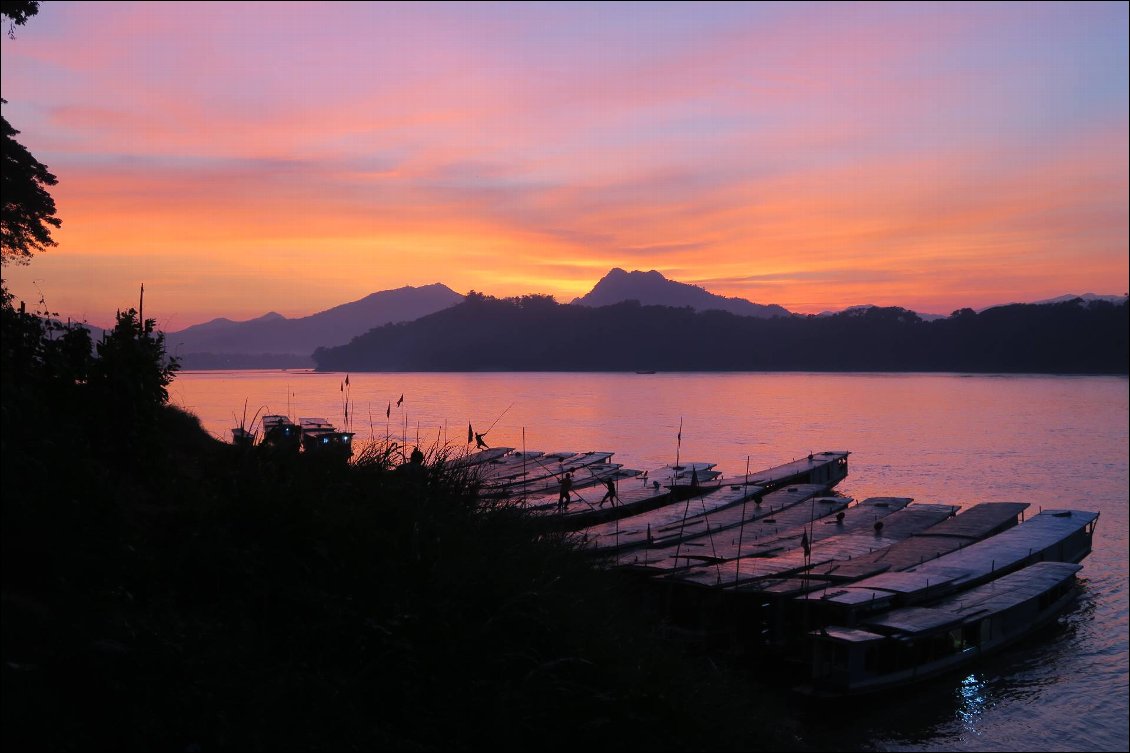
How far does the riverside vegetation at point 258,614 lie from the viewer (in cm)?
555

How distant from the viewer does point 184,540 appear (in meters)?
7.25

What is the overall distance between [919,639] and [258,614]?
51.3 ft

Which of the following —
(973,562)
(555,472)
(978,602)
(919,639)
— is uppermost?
(555,472)

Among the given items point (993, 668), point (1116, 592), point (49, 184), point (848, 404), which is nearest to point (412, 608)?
point (49, 184)

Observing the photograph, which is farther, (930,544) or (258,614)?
(930,544)

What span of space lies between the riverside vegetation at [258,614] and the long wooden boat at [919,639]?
924cm

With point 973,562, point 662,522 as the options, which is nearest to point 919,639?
point 973,562

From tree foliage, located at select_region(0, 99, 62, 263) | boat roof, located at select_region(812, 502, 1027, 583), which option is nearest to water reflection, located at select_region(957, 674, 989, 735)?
boat roof, located at select_region(812, 502, 1027, 583)

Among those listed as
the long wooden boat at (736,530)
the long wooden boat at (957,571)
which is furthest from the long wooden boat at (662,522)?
the long wooden boat at (957,571)

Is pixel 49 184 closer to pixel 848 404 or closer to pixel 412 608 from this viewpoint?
pixel 412 608

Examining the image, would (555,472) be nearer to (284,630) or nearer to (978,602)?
(978,602)

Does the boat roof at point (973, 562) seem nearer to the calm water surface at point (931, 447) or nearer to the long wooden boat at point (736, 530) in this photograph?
the calm water surface at point (931, 447)

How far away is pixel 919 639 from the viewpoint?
18250 mm

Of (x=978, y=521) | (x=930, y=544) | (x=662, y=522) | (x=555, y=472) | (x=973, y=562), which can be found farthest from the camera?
(x=555, y=472)
